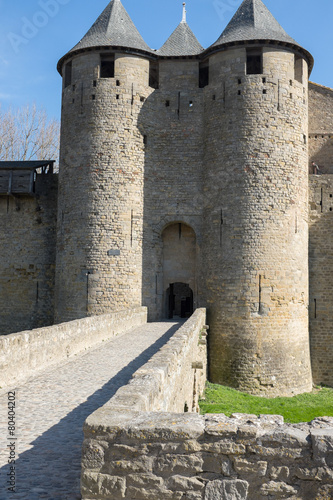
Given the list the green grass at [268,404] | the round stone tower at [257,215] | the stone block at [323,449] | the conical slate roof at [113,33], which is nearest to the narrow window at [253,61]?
the round stone tower at [257,215]

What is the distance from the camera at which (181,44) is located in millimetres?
17094

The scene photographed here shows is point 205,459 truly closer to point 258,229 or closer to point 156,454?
point 156,454

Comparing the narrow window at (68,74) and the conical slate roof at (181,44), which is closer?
the conical slate roof at (181,44)

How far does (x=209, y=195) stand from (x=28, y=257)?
720 centimetres

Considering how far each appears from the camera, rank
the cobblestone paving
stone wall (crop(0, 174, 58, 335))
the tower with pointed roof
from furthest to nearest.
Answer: stone wall (crop(0, 174, 58, 335)) < the tower with pointed roof < the cobblestone paving

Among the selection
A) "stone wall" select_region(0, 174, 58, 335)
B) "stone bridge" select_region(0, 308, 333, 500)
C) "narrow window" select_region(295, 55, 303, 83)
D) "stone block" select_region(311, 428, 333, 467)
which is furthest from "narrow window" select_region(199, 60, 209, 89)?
"stone block" select_region(311, 428, 333, 467)

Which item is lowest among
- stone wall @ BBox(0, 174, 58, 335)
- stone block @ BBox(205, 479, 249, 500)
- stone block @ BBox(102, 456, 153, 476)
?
stone block @ BBox(205, 479, 249, 500)

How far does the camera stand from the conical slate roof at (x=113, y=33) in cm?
1600

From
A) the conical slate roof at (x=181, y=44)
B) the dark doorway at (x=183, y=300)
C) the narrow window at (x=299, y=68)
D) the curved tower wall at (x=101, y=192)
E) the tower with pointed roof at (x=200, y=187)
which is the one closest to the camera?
the tower with pointed roof at (x=200, y=187)

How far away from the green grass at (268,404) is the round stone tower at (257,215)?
594 millimetres

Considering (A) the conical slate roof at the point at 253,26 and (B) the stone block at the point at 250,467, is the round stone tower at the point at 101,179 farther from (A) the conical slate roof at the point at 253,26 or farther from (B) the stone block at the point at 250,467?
(B) the stone block at the point at 250,467

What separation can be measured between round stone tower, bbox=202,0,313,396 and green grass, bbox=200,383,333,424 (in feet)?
1.95

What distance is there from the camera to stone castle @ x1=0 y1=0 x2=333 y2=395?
14367 millimetres

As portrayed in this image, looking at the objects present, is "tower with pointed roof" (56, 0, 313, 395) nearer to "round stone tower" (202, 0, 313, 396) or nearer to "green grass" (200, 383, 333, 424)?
"round stone tower" (202, 0, 313, 396)
